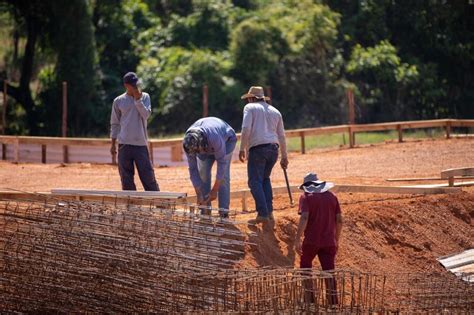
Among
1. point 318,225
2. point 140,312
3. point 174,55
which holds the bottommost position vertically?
point 140,312

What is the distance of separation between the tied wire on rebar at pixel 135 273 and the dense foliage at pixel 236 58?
1607 centimetres

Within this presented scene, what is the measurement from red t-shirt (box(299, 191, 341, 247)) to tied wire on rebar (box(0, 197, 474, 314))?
0.38 m

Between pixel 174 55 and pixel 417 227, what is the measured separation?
49.1ft

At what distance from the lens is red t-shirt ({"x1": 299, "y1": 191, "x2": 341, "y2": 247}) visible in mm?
11586

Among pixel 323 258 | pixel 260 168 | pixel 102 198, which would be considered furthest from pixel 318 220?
pixel 102 198

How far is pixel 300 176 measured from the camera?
1934cm

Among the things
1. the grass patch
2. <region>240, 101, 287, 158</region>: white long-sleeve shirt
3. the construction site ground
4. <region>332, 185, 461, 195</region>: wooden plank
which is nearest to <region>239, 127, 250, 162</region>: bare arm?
<region>240, 101, 287, 158</region>: white long-sleeve shirt

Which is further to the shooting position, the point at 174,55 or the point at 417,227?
the point at 174,55

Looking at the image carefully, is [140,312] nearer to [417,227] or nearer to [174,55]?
[417,227]

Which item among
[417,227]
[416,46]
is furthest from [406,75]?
[417,227]

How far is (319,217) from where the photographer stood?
11.6 m

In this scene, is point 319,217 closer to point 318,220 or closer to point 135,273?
point 318,220

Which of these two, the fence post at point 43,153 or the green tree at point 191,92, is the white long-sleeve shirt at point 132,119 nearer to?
the fence post at point 43,153

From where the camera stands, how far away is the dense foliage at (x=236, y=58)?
91.9 feet
